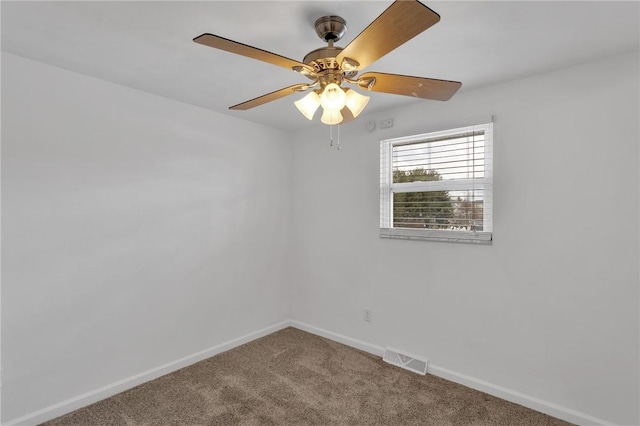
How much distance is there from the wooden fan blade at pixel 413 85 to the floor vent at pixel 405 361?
2.16 meters

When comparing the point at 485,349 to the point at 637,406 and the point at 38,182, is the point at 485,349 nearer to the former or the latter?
the point at 637,406

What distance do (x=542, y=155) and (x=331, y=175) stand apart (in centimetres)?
185

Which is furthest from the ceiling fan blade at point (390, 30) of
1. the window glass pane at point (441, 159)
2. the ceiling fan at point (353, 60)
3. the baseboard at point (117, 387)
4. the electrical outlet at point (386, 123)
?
the baseboard at point (117, 387)

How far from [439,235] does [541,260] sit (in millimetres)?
714

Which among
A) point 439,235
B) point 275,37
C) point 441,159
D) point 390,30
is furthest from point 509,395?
point 275,37

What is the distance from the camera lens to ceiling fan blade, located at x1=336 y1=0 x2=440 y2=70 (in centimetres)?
98

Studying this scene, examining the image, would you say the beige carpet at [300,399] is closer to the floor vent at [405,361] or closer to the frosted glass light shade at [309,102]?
the floor vent at [405,361]

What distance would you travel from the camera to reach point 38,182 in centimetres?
211

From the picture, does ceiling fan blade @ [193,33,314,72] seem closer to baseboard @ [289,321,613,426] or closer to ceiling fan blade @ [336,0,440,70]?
ceiling fan blade @ [336,0,440,70]

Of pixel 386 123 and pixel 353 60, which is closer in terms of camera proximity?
pixel 353 60

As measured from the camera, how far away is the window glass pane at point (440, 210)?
257cm

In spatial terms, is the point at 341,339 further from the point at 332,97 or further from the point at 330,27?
the point at 330,27

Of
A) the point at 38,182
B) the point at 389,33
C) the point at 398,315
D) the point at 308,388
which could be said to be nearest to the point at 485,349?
the point at 398,315

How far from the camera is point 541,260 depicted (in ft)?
7.42
